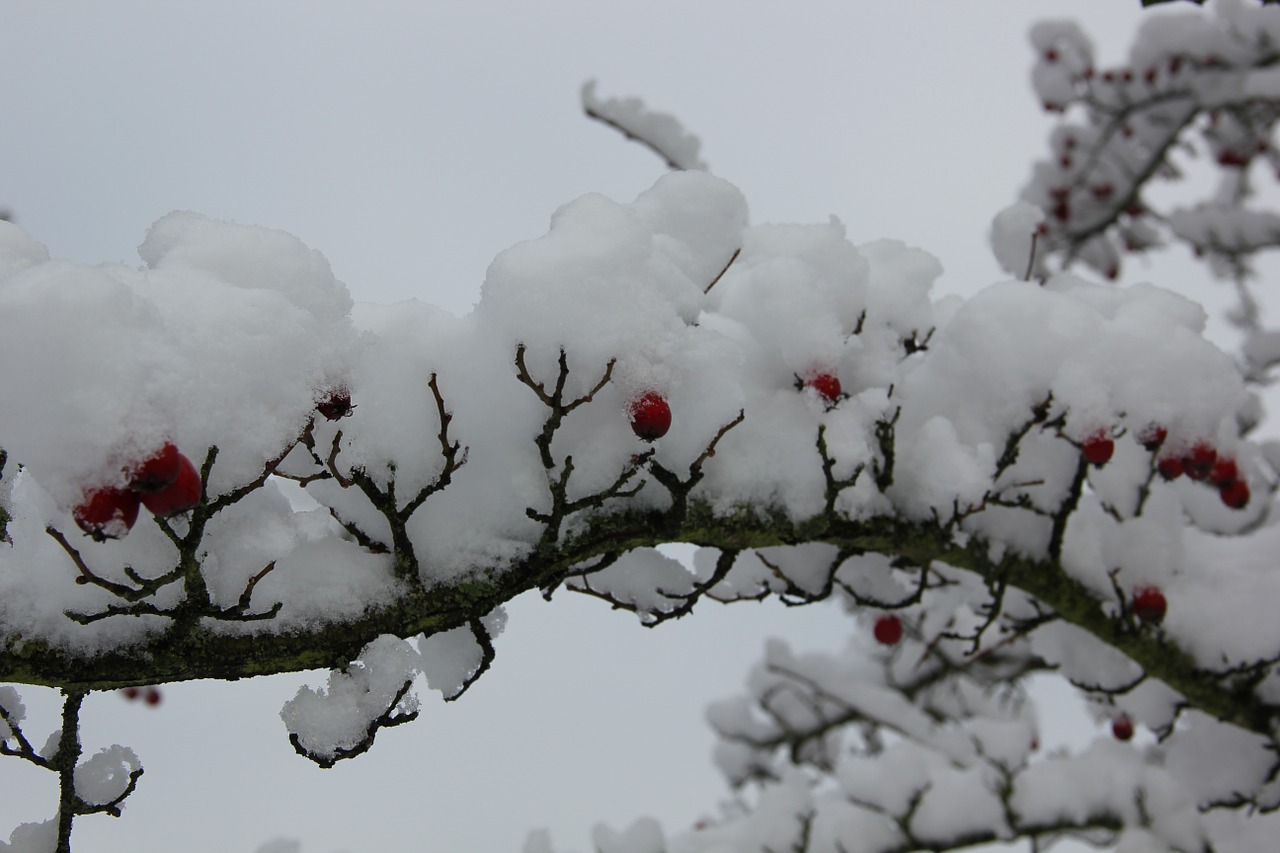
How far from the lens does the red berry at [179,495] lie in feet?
3.89

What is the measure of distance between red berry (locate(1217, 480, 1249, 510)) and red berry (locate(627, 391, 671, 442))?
193cm

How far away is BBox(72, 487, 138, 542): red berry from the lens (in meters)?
1.12

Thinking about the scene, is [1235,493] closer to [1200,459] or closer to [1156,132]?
[1200,459]

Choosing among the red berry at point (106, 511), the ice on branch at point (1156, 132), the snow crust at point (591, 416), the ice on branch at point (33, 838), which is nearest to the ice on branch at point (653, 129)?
the snow crust at point (591, 416)

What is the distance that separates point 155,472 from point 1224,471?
261 cm

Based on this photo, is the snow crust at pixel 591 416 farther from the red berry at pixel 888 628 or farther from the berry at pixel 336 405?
the red berry at pixel 888 628

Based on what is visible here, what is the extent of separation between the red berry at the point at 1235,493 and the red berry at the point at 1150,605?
0.36 metres

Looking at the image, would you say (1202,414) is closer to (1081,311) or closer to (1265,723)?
(1081,311)

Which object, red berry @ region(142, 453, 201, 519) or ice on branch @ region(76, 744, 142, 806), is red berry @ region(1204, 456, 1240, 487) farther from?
ice on branch @ region(76, 744, 142, 806)

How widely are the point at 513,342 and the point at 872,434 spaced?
97cm

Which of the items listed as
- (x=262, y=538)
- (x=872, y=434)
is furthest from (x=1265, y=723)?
(x=262, y=538)

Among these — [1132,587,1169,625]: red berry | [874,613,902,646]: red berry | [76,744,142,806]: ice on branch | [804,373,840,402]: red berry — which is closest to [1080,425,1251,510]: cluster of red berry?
[1132,587,1169,625]: red berry

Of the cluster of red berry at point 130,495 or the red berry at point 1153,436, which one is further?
the red berry at point 1153,436

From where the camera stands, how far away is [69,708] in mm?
1590
